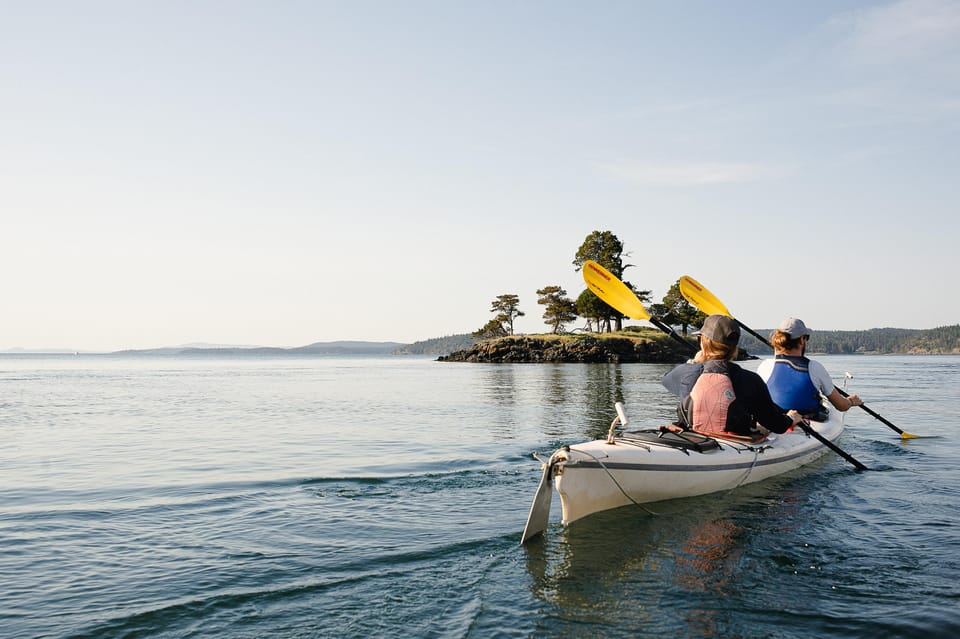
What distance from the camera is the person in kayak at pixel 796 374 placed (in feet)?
33.3

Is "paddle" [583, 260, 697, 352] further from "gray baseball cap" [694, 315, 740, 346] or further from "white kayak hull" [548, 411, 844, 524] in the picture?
"gray baseball cap" [694, 315, 740, 346]

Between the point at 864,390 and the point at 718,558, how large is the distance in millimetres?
26895

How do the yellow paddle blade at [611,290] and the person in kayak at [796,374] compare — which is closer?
the person in kayak at [796,374]

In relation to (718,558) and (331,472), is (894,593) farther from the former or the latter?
(331,472)

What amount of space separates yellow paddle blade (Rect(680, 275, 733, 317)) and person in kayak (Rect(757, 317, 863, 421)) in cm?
332

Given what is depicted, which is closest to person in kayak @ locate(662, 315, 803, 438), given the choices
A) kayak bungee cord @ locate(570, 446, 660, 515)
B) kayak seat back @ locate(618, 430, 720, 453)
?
kayak seat back @ locate(618, 430, 720, 453)

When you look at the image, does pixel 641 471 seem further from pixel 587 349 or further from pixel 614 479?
pixel 587 349

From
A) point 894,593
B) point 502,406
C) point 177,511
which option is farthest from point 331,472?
point 502,406

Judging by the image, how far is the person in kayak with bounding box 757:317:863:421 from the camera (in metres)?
10.2

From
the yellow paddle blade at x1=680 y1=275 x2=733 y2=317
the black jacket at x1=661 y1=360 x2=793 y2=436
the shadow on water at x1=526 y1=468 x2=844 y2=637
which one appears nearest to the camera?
the shadow on water at x1=526 y1=468 x2=844 y2=637

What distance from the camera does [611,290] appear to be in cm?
1210

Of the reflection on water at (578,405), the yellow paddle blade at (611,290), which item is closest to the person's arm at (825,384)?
the yellow paddle blade at (611,290)

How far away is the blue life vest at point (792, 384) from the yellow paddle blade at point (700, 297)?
3.59 m

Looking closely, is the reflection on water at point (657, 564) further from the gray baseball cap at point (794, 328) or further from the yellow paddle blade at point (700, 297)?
the yellow paddle blade at point (700, 297)
